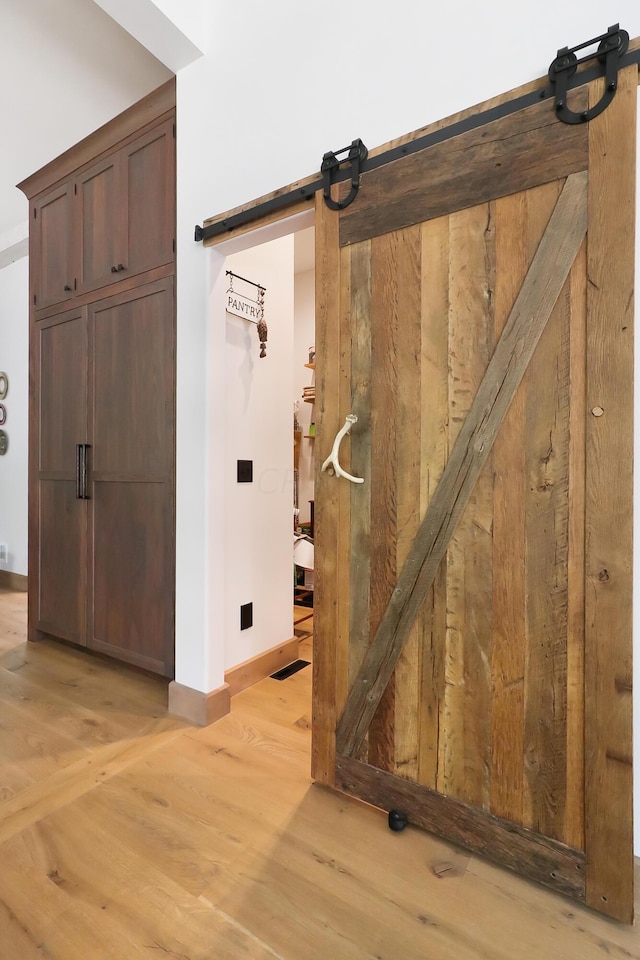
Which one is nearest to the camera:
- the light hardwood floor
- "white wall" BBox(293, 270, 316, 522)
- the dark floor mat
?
the light hardwood floor

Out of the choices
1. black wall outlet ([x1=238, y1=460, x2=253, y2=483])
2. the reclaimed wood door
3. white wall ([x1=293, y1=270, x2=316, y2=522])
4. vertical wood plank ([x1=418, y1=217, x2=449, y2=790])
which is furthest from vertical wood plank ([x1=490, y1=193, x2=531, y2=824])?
white wall ([x1=293, y1=270, x2=316, y2=522])

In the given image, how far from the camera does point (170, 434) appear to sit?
2.06 m

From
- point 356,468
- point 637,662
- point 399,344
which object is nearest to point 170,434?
point 356,468

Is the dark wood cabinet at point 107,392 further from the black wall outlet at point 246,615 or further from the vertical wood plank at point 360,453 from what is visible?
the vertical wood plank at point 360,453

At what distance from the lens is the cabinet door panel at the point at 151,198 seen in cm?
203

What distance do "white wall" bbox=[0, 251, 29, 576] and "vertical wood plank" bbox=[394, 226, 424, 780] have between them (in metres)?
3.73

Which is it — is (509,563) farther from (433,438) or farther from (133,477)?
(133,477)

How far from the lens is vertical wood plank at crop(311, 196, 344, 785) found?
58.5 inches

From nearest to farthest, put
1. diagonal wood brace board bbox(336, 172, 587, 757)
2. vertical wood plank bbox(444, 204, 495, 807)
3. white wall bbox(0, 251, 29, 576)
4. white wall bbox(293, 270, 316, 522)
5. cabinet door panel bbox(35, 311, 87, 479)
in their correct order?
diagonal wood brace board bbox(336, 172, 587, 757)
vertical wood plank bbox(444, 204, 495, 807)
cabinet door panel bbox(35, 311, 87, 479)
white wall bbox(0, 251, 29, 576)
white wall bbox(293, 270, 316, 522)

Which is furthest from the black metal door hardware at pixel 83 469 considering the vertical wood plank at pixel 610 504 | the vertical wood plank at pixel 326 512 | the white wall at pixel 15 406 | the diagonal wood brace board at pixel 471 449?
the vertical wood plank at pixel 610 504

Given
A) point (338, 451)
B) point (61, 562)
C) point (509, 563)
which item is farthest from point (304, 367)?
point (509, 563)

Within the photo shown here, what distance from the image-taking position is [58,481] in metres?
2.61

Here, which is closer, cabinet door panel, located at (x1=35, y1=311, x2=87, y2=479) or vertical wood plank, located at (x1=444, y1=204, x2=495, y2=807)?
vertical wood plank, located at (x1=444, y1=204, x2=495, y2=807)

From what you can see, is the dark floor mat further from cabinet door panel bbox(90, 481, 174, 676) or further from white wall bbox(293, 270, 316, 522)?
white wall bbox(293, 270, 316, 522)
